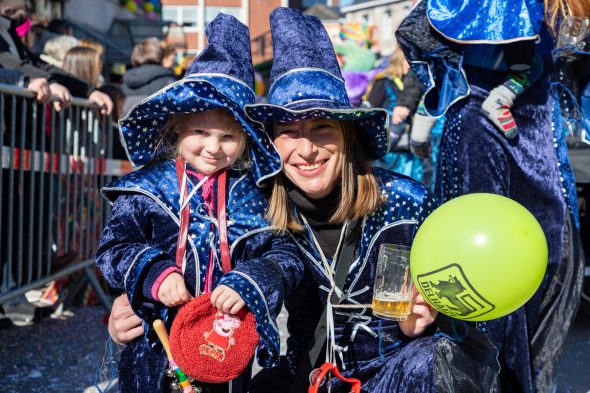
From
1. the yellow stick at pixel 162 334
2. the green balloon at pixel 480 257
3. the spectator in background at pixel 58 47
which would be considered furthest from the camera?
the spectator in background at pixel 58 47

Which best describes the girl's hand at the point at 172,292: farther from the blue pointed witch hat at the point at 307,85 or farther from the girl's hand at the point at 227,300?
the blue pointed witch hat at the point at 307,85

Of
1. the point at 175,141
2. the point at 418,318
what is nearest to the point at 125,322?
the point at 175,141

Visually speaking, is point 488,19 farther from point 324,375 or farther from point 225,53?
point 324,375

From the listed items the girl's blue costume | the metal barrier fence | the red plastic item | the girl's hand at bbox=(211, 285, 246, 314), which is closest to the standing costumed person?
the girl's blue costume

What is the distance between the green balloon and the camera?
6.24 ft

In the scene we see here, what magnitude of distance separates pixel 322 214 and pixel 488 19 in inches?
42.9

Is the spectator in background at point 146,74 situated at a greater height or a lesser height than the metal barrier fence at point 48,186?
greater

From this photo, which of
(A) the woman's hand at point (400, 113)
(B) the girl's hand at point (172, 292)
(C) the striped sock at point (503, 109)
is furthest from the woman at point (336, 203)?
(A) the woman's hand at point (400, 113)

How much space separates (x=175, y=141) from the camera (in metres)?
2.57

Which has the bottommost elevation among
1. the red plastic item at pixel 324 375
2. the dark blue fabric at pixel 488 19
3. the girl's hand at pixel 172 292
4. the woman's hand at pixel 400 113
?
the red plastic item at pixel 324 375

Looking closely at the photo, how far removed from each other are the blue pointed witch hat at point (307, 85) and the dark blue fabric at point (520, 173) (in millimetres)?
701

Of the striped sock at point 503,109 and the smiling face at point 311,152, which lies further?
the striped sock at point 503,109

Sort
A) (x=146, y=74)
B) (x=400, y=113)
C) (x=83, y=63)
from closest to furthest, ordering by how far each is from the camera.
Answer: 1. (x=400, y=113)
2. (x=83, y=63)
3. (x=146, y=74)

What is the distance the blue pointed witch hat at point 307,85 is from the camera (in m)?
2.29
